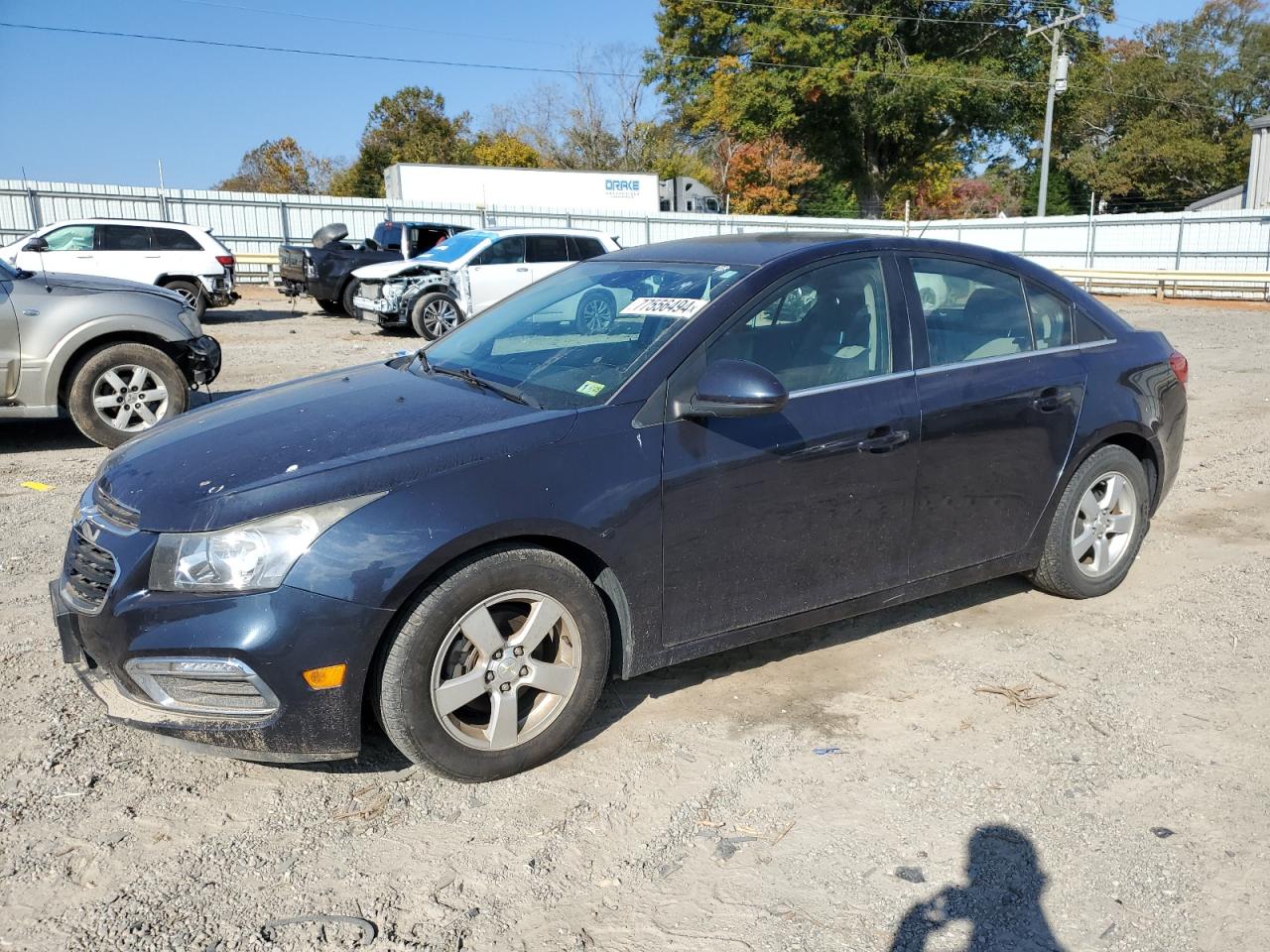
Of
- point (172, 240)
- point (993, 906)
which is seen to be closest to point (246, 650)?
point (993, 906)

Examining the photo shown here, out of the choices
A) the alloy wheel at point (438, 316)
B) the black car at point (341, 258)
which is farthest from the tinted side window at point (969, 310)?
the black car at point (341, 258)

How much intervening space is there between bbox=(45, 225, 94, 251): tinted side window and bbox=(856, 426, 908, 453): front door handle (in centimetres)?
1724

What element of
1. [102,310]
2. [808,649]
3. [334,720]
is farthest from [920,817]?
[102,310]

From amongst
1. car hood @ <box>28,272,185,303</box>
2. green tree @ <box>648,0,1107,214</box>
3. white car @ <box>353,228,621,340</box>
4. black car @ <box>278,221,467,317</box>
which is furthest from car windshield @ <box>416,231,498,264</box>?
green tree @ <box>648,0,1107,214</box>

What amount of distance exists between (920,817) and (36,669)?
11.1 feet

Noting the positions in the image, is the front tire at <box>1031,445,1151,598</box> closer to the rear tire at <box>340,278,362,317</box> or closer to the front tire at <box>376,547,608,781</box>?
the front tire at <box>376,547,608,781</box>

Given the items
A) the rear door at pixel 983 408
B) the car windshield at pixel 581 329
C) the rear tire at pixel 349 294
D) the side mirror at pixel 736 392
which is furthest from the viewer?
the rear tire at pixel 349 294

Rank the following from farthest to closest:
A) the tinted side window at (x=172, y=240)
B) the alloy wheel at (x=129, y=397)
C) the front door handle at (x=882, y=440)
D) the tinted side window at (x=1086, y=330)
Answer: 1. the tinted side window at (x=172, y=240)
2. the alloy wheel at (x=129, y=397)
3. the tinted side window at (x=1086, y=330)
4. the front door handle at (x=882, y=440)

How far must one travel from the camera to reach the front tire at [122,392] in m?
7.66

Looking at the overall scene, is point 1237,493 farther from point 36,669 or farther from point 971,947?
point 36,669

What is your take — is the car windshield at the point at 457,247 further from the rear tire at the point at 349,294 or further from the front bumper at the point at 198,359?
the front bumper at the point at 198,359

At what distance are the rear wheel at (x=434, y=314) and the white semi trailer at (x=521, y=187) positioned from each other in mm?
14836

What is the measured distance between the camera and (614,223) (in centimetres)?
3153

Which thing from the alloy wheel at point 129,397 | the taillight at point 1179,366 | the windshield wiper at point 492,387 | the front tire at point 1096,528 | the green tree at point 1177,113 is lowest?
the front tire at point 1096,528
